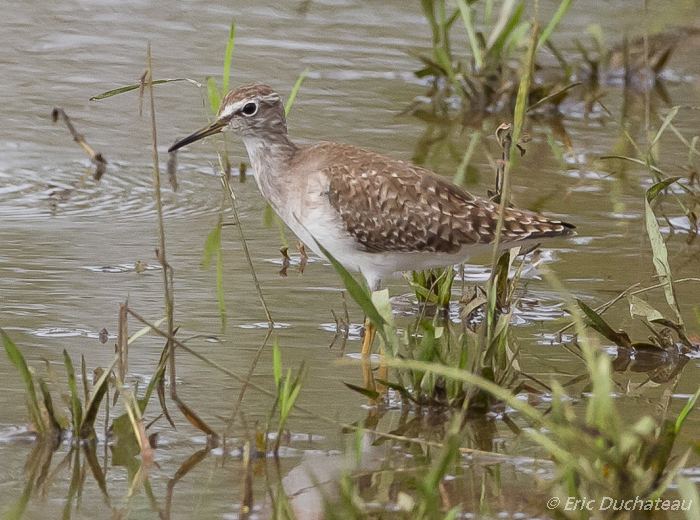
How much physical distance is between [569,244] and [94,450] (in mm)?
3729

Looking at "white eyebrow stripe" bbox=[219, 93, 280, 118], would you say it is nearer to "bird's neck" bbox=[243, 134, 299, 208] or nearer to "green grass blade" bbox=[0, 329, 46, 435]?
"bird's neck" bbox=[243, 134, 299, 208]

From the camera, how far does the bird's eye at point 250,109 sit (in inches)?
251

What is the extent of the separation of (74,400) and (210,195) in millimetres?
3742

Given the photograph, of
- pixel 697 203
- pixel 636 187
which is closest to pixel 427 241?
pixel 697 203

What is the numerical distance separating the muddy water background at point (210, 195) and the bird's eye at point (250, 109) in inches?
15.3

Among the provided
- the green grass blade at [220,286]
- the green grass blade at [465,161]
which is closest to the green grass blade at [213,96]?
the green grass blade at [220,286]

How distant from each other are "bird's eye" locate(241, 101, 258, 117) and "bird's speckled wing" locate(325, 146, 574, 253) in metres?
0.64

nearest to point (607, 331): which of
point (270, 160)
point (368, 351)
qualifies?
point (368, 351)

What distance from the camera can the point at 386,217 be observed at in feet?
19.3

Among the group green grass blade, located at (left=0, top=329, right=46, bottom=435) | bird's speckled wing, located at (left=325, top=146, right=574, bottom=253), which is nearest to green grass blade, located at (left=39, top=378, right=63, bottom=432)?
green grass blade, located at (left=0, top=329, right=46, bottom=435)

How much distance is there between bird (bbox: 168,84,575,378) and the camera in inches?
230

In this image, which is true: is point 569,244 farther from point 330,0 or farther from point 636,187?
point 330,0

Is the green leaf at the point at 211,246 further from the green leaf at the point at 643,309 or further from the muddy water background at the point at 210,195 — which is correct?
the green leaf at the point at 643,309

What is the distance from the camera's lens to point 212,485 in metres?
4.06
